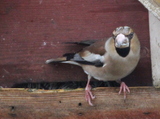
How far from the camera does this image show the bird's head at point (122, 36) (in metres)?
2.52

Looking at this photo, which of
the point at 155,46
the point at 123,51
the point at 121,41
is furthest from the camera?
the point at 155,46

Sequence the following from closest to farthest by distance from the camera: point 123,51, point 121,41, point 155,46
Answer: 1. point 121,41
2. point 123,51
3. point 155,46

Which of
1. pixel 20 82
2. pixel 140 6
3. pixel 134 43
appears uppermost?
pixel 140 6

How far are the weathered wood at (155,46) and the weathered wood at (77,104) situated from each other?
0.07 m

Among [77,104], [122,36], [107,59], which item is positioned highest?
[122,36]

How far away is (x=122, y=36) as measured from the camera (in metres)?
2.52

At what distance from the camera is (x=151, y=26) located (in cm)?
274

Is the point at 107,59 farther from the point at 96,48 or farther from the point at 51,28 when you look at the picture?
the point at 51,28

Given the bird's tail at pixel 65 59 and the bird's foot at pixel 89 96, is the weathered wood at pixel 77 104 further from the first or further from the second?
the bird's tail at pixel 65 59

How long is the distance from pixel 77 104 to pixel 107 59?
0.85 feet

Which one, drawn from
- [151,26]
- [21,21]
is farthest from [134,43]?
[21,21]

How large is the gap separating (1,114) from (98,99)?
472 mm

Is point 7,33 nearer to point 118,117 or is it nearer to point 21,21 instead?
point 21,21

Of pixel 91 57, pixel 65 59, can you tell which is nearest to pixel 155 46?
pixel 91 57
